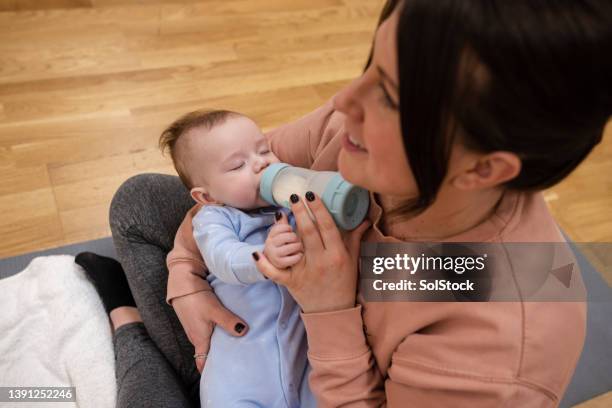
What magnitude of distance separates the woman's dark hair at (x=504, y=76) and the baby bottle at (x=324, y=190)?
217 millimetres

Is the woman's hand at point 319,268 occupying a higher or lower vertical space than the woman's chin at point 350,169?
lower

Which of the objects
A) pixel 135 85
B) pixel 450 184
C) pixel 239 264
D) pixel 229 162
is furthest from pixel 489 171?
pixel 135 85

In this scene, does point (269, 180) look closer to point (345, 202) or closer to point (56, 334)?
point (345, 202)

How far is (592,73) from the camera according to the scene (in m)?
0.49

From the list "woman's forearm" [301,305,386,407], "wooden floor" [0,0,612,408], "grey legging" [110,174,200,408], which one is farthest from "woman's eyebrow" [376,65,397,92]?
"wooden floor" [0,0,612,408]

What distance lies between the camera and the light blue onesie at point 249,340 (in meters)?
0.93

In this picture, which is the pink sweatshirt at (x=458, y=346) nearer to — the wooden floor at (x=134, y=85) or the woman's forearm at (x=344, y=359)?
the woman's forearm at (x=344, y=359)

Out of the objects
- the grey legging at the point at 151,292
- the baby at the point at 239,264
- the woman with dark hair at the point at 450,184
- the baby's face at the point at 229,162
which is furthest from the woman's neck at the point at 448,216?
the grey legging at the point at 151,292

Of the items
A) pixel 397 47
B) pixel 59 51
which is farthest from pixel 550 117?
pixel 59 51

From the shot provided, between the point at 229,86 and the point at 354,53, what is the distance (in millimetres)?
649

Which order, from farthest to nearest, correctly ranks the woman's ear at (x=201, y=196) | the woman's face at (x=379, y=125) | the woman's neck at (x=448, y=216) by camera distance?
the woman's ear at (x=201, y=196)
the woman's neck at (x=448, y=216)
the woman's face at (x=379, y=125)

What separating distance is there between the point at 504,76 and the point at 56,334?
1.19 metres

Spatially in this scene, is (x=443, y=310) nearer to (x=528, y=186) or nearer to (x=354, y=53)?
(x=528, y=186)

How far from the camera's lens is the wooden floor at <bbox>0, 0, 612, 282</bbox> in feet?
5.71
